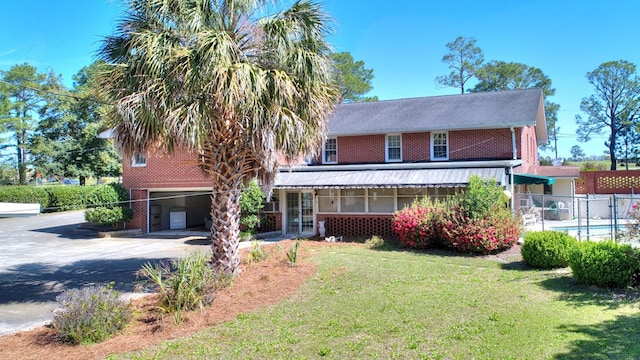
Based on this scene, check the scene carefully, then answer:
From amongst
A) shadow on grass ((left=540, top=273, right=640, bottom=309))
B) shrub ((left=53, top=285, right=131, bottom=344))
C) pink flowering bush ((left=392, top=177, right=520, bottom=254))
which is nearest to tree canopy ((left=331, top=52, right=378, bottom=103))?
pink flowering bush ((left=392, top=177, right=520, bottom=254))

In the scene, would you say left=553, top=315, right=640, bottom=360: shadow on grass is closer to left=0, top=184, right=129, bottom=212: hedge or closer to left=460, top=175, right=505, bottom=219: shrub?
left=460, top=175, right=505, bottom=219: shrub

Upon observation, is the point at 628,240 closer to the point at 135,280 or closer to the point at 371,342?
the point at 371,342

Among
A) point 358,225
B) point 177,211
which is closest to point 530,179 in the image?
point 358,225

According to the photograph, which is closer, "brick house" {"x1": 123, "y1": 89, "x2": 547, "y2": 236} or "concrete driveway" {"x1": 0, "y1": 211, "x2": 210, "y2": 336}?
"concrete driveway" {"x1": 0, "y1": 211, "x2": 210, "y2": 336}

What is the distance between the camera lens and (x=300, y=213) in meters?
21.2

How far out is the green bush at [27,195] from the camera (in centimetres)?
3403

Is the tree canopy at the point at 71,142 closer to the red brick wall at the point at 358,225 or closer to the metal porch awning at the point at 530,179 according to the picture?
the red brick wall at the point at 358,225

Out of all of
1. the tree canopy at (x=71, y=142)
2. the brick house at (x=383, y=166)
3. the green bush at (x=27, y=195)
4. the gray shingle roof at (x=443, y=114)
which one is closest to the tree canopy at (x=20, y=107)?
the tree canopy at (x=71, y=142)

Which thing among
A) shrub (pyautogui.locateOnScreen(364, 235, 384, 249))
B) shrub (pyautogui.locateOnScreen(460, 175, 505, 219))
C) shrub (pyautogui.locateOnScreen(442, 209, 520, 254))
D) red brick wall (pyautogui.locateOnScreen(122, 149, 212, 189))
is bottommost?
shrub (pyautogui.locateOnScreen(364, 235, 384, 249))

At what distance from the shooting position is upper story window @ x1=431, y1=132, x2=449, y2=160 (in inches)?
840

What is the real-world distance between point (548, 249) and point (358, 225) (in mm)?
9446

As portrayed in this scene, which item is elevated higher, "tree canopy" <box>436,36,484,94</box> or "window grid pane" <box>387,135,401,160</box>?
"tree canopy" <box>436,36,484,94</box>

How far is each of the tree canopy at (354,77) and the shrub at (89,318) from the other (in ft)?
113

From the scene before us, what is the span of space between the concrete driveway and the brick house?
299 centimetres
